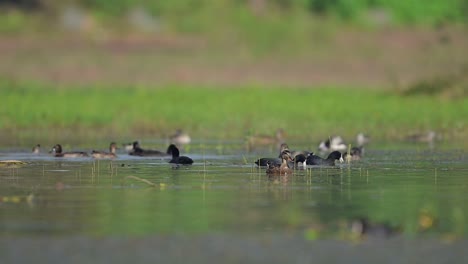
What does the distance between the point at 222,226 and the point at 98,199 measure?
280 centimetres

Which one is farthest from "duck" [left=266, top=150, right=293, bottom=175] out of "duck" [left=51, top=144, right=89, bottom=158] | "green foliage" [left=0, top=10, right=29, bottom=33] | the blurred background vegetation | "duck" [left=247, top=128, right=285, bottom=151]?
"green foliage" [left=0, top=10, right=29, bottom=33]

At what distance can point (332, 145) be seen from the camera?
84.3 feet

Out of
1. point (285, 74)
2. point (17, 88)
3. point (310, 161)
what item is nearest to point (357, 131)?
point (310, 161)

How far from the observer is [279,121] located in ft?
106

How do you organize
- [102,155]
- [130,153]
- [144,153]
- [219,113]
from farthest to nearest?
[219,113] → [130,153] → [144,153] → [102,155]

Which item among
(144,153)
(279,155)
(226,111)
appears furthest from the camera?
(226,111)

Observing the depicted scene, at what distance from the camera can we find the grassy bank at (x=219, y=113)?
3062cm

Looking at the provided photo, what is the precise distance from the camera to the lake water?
42.5 feet

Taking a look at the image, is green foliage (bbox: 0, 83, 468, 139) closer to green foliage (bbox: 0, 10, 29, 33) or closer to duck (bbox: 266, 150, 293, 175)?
duck (bbox: 266, 150, 293, 175)

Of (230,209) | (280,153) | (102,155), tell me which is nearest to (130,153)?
(102,155)

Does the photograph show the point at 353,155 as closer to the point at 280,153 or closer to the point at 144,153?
the point at 280,153

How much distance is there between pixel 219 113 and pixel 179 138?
5.64 meters

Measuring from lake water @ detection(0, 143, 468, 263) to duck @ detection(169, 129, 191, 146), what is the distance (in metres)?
5.25

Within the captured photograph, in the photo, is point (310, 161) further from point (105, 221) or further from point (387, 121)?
point (387, 121)
